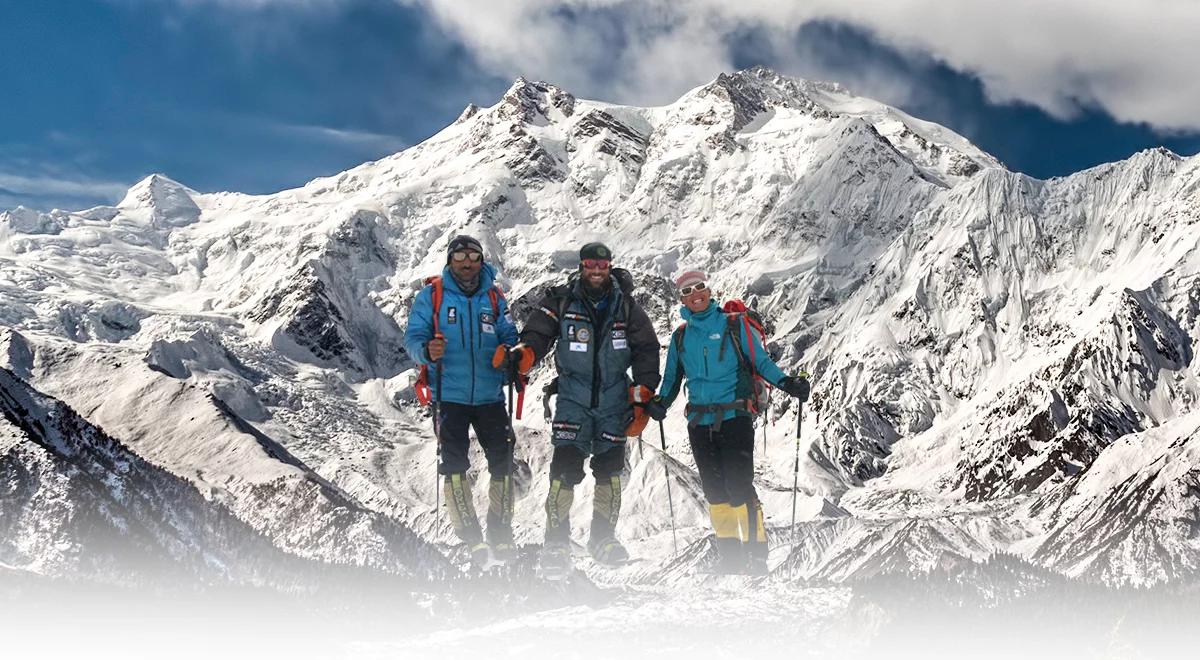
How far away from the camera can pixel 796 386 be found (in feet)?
52.0

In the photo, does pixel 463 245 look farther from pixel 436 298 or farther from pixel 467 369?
pixel 467 369

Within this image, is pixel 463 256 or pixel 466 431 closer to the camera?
pixel 463 256

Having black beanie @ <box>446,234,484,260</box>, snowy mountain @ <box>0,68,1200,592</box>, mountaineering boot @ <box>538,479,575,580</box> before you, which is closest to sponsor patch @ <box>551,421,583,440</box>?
mountaineering boot @ <box>538,479,575,580</box>

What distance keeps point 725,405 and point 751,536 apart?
2.22 meters

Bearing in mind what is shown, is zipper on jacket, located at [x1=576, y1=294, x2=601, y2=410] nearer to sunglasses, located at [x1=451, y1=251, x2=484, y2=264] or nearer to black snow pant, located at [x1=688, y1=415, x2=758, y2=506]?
black snow pant, located at [x1=688, y1=415, x2=758, y2=506]

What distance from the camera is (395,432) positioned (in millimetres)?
179500

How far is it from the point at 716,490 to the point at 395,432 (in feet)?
552

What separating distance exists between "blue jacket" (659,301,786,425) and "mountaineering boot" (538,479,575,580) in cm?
223

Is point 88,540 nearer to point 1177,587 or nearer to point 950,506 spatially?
point 1177,587

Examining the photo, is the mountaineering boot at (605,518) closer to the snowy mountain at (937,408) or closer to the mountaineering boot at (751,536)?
the mountaineering boot at (751,536)

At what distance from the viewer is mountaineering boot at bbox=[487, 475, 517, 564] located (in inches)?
639

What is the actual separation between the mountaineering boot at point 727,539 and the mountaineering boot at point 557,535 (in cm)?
231

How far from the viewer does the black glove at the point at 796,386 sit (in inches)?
620

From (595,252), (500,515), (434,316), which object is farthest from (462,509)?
(595,252)
